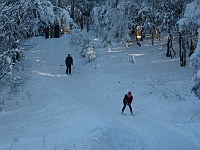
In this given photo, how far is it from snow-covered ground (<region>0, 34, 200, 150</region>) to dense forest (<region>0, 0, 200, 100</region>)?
1.75m

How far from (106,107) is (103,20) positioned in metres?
Answer: 13.7

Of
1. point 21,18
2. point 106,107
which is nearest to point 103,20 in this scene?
point 106,107

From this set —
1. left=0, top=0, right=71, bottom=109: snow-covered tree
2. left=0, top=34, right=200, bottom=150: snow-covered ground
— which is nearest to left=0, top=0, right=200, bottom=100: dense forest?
left=0, top=0, right=71, bottom=109: snow-covered tree

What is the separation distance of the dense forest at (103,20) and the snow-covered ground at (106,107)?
1.75 meters

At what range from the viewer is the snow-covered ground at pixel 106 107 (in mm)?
10031

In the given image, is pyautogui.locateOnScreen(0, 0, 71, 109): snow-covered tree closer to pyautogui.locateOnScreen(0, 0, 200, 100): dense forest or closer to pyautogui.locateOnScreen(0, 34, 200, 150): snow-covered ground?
pyautogui.locateOnScreen(0, 0, 200, 100): dense forest

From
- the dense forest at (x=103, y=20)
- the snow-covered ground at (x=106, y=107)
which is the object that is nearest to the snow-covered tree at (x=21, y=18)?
the dense forest at (x=103, y=20)

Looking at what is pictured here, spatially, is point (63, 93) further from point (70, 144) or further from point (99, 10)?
point (99, 10)

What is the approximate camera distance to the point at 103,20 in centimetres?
2847

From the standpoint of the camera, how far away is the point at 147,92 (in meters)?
17.9

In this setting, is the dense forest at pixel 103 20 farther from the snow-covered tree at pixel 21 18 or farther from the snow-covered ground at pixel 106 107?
the snow-covered ground at pixel 106 107

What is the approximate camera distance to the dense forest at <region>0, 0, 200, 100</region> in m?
10.2

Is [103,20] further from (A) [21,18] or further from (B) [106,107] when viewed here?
(A) [21,18]

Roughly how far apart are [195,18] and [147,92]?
5424 millimetres
